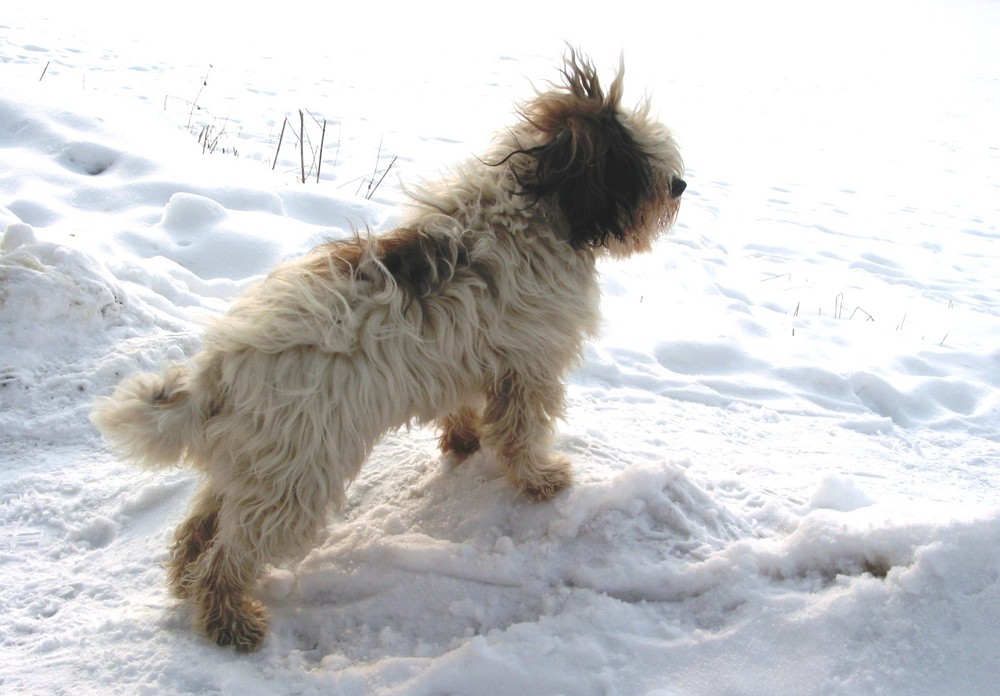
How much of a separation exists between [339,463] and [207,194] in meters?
3.69

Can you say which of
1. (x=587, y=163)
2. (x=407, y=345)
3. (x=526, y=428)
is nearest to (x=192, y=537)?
(x=407, y=345)

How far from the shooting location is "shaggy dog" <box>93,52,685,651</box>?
8.41ft

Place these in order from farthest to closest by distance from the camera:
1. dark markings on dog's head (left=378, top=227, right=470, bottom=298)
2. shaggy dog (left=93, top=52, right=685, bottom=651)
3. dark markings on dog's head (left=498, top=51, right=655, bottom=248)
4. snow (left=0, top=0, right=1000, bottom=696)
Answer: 1. dark markings on dog's head (left=498, top=51, right=655, bottom=248)
2. dark markings on dog's head (left=378, top=227, right=470, bottom=298)
3. shaggy dog (left=93, top=52, right=685, bottom=651)
4. snow (left=0, top=0, right=1000, bottom=696)

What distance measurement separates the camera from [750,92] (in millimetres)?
14375

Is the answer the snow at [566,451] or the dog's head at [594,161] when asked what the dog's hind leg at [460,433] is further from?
the dog's head at [594,161]

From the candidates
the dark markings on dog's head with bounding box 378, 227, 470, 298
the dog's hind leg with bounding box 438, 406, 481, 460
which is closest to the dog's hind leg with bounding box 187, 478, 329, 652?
the dark markings on dog's head with bounding box 378, 227, 470, 298

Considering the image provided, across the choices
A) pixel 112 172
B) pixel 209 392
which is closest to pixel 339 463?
pixel 209 392

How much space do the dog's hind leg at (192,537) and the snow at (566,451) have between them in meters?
0.10

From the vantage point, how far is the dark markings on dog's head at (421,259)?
2750 mm

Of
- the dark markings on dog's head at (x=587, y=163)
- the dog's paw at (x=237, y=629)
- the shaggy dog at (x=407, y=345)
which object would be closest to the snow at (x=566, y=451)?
the dog's paw at (x=237, y=629)

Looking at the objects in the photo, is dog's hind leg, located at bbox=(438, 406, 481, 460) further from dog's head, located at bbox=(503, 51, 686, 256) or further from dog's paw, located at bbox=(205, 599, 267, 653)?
dog's paw, located at bbox=(205, 599, 267, 653)

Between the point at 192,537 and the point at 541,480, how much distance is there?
50.5 inches

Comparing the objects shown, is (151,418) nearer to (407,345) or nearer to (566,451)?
(407,345)

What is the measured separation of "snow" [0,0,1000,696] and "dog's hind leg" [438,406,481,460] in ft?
0.49
